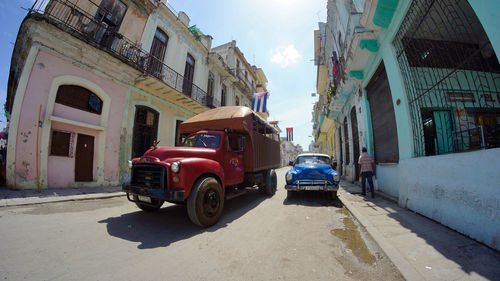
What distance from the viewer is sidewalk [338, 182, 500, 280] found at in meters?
2.04

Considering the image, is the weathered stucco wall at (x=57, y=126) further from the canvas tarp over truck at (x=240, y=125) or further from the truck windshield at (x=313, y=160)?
the truck windshield at (x=313, y=160)

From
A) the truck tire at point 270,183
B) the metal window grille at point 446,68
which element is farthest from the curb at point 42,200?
the metal window grille at point 446,68

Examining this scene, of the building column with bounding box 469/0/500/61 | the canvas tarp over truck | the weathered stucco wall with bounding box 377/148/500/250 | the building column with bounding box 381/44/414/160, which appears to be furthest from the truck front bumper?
the building column with bounding box 381/44/414/160

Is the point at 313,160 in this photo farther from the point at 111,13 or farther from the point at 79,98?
the point at 111,13

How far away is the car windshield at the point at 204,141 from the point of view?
15.5 ft

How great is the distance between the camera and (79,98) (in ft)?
26.3

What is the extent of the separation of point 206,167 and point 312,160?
469 cm

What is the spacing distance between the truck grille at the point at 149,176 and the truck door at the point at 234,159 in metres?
1.61

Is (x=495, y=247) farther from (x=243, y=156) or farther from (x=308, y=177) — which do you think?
(x=243, y=156)

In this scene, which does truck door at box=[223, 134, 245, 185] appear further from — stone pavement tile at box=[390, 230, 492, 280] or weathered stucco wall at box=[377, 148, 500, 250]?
weathered stucco wall at box=[377, 148, 500, 250]

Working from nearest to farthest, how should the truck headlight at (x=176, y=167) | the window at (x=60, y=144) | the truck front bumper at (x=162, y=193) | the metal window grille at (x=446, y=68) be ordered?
the truck front bumper at (x=162, y=193) < the truck headlight at (x=176, y=167) < the metal window grille at (x=446, y=68) < the window at (x=60, y=144)

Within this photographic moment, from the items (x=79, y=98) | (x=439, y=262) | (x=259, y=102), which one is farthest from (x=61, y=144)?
(x=259, y=102)

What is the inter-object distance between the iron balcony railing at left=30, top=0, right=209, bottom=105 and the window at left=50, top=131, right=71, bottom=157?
3911mm

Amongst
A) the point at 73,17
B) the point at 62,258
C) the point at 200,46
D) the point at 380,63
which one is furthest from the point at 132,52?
the point at 380,63
